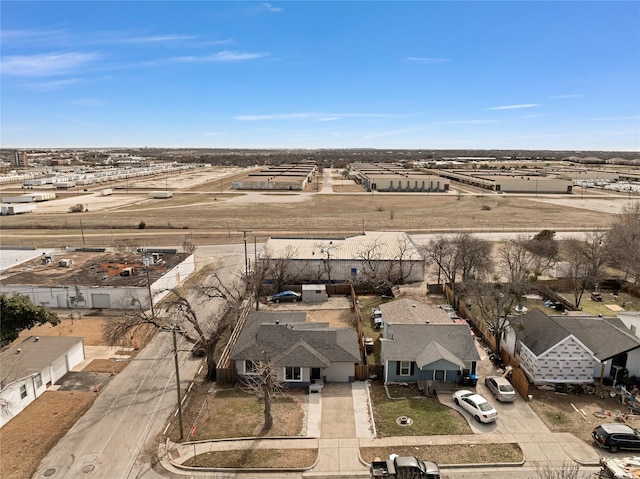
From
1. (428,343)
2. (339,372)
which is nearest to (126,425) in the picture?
(339,372)

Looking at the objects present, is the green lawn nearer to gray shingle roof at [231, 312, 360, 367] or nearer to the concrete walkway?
the concrete walkway

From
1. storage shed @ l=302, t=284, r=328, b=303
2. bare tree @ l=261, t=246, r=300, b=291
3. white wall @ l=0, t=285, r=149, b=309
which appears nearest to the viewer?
white wall @ l=0, t=285, r=149, b=309

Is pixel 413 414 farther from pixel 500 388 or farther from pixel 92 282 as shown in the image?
pixel 92 282

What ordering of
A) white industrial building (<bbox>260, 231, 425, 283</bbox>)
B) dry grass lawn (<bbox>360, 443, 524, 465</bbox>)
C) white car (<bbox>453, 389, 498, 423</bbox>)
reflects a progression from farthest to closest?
white industrial building (<bbox>260, 231, 425, 283</bbox>) < white car (<bbox>453, 389, 498, 423</bbox>) < dry grass lawn (<bbox>360, 443, 524, 465</bbox>)

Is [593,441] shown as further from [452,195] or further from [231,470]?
[452,195]

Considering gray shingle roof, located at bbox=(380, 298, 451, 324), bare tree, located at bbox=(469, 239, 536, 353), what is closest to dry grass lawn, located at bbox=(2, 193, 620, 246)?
bare tree, located at bbox=(469, 239, 536, 353)

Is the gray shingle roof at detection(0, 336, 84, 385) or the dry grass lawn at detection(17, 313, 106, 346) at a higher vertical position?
the gray shingle roof at detection(0, 336, 84, 385)

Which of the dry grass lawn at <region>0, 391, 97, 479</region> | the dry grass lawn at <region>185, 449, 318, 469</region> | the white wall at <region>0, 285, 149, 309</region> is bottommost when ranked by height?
the dry grass lawn at <region>0, 391, 97, 479</region>
